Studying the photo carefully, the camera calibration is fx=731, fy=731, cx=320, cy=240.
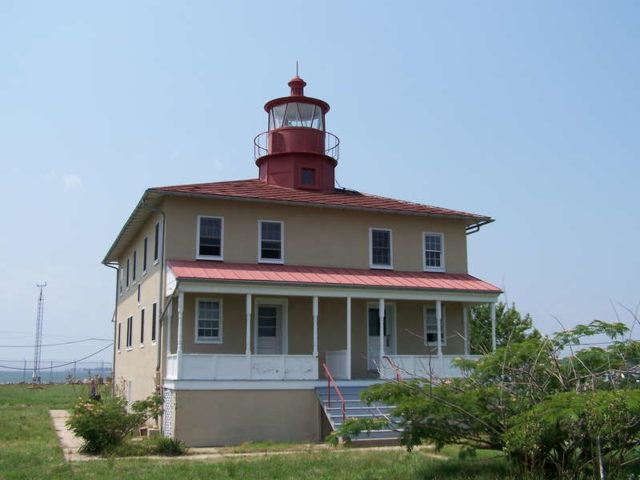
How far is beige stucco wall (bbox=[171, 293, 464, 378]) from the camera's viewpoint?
22.0m

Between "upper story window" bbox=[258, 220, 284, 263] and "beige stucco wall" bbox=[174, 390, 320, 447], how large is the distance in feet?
15.8

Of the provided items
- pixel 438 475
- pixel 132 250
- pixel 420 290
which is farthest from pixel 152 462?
pixel 132 250

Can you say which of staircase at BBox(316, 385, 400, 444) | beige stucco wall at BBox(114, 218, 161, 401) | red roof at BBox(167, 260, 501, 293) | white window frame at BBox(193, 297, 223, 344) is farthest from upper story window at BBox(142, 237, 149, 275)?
staircase at BBox(316, 385, 400, 444)

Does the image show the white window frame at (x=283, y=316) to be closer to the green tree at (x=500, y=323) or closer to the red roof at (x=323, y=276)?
the red roof at (x=323, y=276)

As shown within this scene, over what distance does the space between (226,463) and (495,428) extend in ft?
18.4

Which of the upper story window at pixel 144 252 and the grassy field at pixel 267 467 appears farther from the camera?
the upper story window at pixel 144 252

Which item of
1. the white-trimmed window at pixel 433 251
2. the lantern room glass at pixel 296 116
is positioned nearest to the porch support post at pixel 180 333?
the white-trimmed window at pixel 433 251

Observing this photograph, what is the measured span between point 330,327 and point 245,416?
4.91m

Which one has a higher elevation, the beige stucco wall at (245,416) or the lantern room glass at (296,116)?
the lantern room glass at (296,116)

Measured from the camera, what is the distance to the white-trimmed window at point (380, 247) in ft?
81.4

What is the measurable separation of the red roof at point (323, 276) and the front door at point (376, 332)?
133 cm

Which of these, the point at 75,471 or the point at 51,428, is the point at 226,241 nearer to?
the point at 51,428

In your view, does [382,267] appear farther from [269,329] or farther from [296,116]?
[296,116]

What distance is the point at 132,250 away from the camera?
1177 inches
